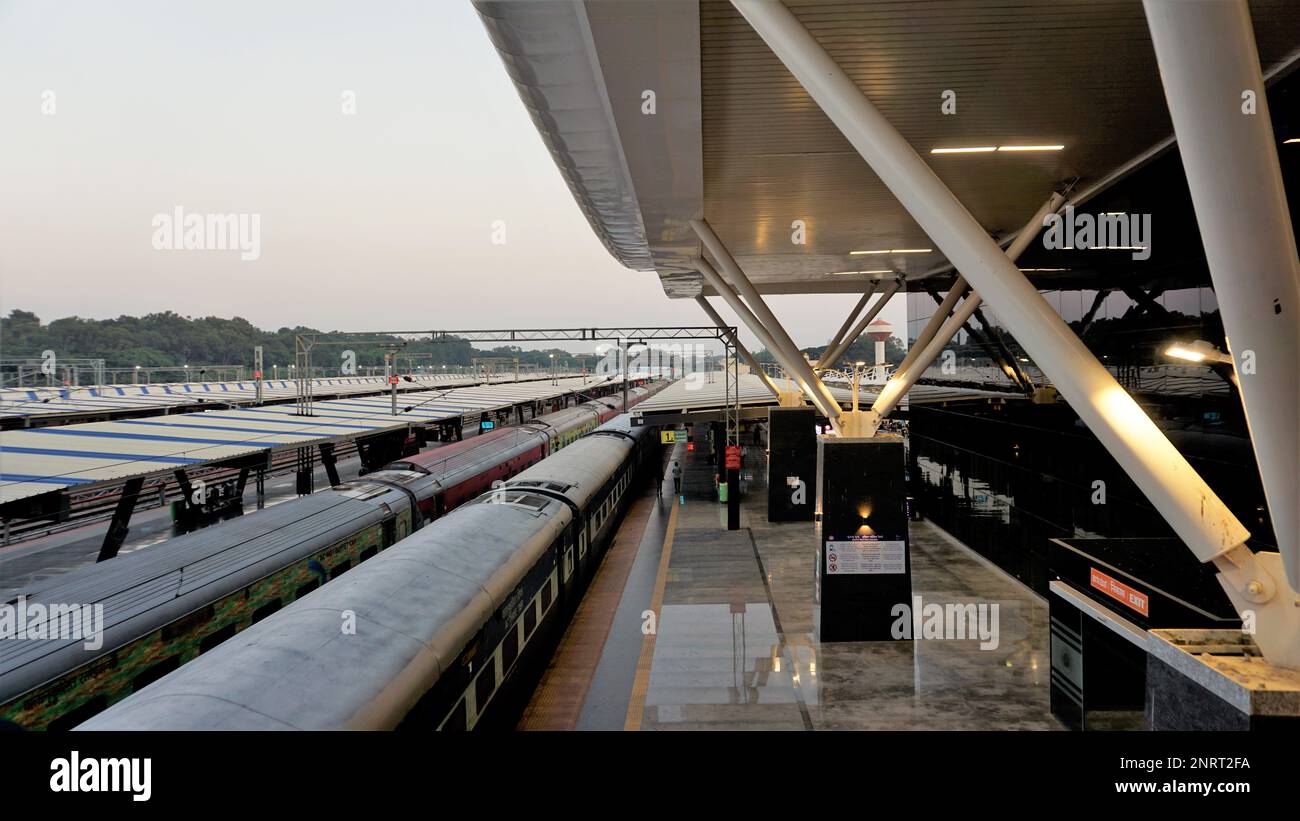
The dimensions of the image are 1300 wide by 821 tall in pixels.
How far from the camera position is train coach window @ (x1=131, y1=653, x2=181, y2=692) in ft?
20.8

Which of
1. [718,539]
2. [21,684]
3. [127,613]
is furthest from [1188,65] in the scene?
[718,539]

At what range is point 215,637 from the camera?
291 inches

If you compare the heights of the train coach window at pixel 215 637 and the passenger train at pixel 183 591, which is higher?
the passenger train at pixel 183 591

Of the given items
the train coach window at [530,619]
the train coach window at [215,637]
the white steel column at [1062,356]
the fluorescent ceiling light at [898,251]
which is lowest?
the train coach window at [530,619]

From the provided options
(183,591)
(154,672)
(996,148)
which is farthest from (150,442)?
(996,148)

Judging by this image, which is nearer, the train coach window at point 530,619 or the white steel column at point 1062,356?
the white steel column at point 1062,356

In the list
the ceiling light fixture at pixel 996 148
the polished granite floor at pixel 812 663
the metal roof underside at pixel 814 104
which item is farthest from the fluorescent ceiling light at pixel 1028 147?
the polished granite floor at pixel 812 663

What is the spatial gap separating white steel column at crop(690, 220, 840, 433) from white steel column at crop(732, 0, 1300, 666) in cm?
645

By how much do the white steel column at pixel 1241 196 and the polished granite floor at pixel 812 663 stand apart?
22.1ft

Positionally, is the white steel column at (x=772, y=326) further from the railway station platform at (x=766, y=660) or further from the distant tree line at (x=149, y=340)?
the distant tree line at (x=149, y=340)

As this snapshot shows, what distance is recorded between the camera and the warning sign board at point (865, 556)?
38.4ft

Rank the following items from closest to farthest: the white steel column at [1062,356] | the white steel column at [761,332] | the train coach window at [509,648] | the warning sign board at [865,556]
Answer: the white steel column at [1062,356] → the train coach window at [509,648] → the warning sign board at [865,556] → the white steel column at [761,332]

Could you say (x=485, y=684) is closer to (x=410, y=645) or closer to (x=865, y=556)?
(x=410, y=645)

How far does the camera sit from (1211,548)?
3.81 m
